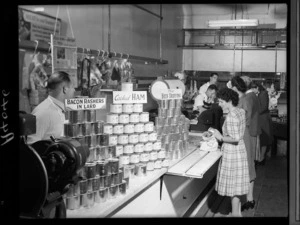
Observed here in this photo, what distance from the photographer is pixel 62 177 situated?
9.04 ft

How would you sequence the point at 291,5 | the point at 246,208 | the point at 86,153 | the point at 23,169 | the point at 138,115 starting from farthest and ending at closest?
the point at 246,208
the point at 138,115
the point at 291,5
the point at 86,153
the point at 23,169

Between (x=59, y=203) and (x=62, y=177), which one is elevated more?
(x=62, y=177)

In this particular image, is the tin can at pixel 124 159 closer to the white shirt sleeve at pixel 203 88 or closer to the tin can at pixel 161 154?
the tin can at pixel 161 154

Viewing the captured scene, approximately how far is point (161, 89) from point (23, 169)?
2.07m

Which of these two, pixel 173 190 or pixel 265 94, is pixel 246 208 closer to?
pixel 173 190

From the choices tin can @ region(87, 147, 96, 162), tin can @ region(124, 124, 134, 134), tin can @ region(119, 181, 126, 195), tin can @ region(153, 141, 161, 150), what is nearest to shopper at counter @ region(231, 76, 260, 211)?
tin can @ region(153, 141, 161, 150)

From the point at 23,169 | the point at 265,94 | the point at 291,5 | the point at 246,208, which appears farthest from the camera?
the point at 265,94

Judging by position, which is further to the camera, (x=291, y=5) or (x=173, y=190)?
(x=173, y=190)

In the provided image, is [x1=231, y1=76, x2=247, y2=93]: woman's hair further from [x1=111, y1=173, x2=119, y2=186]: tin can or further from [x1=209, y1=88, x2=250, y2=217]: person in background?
[x1=111, y1=173, x2=119, y2=186]: tin can

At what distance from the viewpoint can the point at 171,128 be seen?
4457mm

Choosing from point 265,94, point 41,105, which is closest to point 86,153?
point 41,105

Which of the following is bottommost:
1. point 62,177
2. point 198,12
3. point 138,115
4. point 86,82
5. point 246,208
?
point 246,208

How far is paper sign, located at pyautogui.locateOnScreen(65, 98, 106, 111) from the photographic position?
3260 millimetres

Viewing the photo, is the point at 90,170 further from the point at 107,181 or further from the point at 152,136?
the point at 152,136
